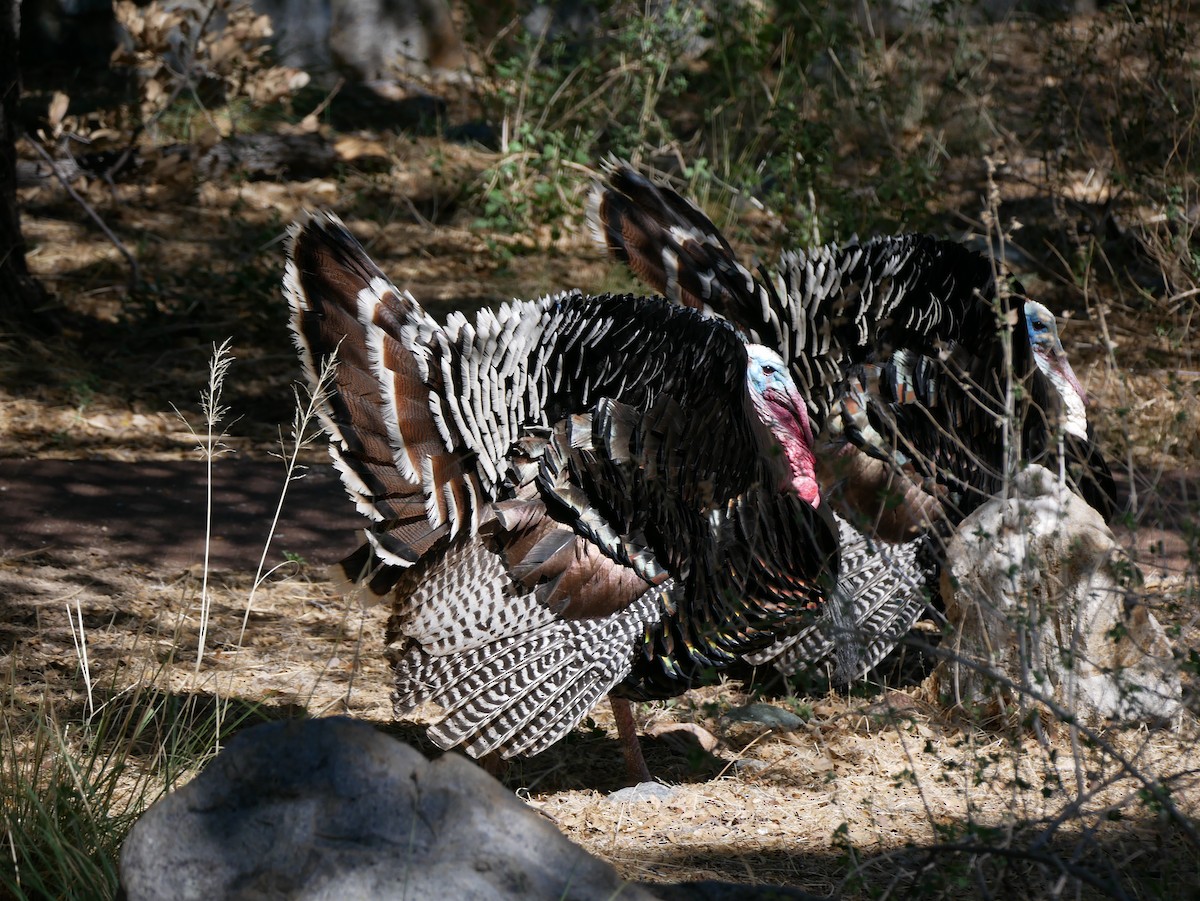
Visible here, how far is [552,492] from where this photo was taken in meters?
3.65

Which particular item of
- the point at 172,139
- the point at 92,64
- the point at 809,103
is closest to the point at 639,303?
the point at 809,103

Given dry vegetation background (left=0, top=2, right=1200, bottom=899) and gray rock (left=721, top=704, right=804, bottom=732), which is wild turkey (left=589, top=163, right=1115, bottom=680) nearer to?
dry vegetation background (left=0, top=2, right=1200, bottom=899)

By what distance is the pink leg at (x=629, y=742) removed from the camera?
381 centimetres

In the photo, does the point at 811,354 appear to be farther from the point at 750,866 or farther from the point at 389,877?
the point at 389,877

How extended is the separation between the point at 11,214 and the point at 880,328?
428cm

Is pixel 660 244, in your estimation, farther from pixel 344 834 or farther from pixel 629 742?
pixel 344 834

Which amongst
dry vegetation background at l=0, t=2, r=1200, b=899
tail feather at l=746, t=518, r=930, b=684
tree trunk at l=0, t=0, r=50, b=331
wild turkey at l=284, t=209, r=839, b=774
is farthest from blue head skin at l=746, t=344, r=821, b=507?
tree trunk at l=0, t=0, r=50, b=331

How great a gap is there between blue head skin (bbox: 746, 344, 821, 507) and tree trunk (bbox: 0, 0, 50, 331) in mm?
4092

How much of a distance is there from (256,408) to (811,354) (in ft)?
11.0

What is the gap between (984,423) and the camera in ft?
15.0

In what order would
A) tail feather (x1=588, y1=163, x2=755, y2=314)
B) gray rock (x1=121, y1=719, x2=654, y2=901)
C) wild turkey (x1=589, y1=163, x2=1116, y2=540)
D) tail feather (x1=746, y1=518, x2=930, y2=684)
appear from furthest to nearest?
1. tail feather (x1=588, y1=163, x2=755, y2=314)
2. wild turkey (x1=589, y1=163, x2=1116, y2=540)
3. tail feather (x1=746, y1=518, x2=930, y2=684)
4. gray rock (x1=121, y1=719, x2=654, y2=901)

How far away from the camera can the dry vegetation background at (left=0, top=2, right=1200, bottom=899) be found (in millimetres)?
3176

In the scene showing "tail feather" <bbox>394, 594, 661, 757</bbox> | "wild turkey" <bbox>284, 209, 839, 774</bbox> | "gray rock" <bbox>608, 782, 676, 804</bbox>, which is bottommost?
"gray rock" <bbox>608, 782, 676, 804</bbox>

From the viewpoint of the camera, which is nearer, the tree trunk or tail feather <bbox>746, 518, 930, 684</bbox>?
tail feather <bbox>746, 518, 930, 684</bbox>
